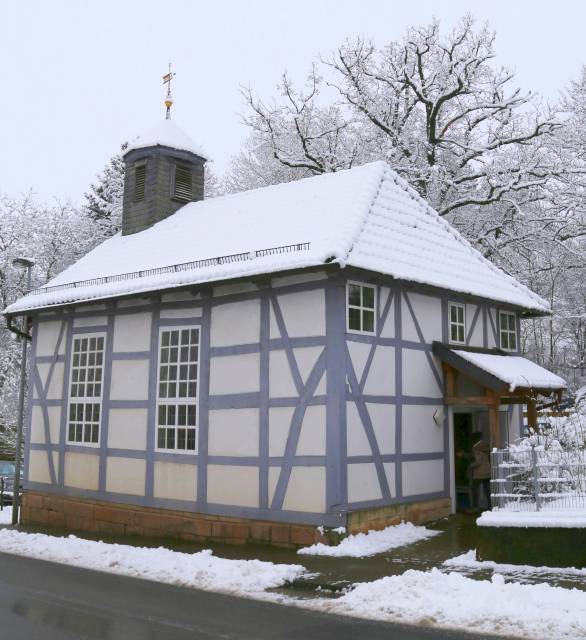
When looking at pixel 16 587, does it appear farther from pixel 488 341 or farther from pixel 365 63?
pixel 365 63

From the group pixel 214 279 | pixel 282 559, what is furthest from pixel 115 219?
pixel 282 559

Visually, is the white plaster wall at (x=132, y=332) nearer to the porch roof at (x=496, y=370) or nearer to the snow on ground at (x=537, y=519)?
the porch roof at (x=496, y=370)

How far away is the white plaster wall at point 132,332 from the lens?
15000 mm

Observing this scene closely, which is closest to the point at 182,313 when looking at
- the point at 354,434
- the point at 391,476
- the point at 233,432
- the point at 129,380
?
the point at 129,380

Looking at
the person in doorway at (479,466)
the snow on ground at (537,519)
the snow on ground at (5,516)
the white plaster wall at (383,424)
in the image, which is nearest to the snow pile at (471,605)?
the snow on ground at (537,519)

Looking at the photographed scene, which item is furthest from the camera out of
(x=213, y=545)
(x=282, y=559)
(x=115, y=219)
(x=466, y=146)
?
(x=115, y=219)

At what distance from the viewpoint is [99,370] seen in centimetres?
1595

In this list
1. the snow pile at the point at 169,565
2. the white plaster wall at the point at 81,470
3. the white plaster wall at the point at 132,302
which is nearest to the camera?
the snow pile at the point at 169,565

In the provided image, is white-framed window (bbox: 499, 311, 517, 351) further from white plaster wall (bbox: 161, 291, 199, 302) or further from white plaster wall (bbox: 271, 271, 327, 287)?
white plaster wall (bbox: 161, 291, 199, 302)

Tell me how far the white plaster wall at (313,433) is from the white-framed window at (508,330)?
6.12 metres

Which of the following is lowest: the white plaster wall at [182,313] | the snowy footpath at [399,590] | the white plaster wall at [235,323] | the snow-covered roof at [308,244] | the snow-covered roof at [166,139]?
the snowy footpath at [399,590]

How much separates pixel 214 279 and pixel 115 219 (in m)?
23.0

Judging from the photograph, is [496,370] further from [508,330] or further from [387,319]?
[508,330]

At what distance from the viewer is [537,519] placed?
9.69m
